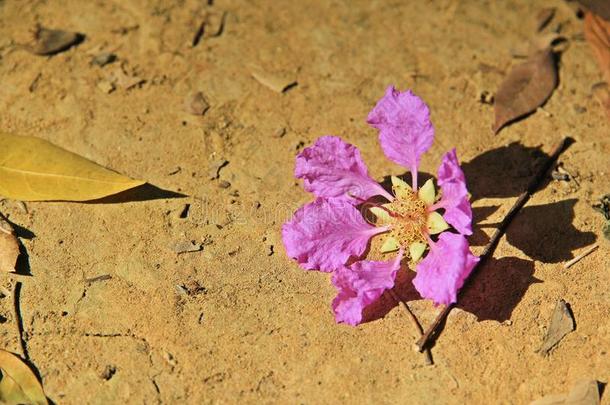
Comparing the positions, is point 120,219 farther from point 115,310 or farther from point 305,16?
point 305,16

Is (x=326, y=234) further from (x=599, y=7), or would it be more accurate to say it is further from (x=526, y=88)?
(x=599, y=7)

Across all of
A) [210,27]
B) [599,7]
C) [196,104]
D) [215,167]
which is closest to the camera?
[215,167]

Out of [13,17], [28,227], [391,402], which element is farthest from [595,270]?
[13,17]

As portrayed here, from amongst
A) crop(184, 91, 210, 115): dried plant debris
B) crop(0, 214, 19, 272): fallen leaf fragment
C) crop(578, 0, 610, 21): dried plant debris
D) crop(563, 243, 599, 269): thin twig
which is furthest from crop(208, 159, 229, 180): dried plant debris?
crop(578, 0, 610, 21): dried plant debris

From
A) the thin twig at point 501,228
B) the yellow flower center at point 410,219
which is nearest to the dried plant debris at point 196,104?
the yellow flower center at point 410,219

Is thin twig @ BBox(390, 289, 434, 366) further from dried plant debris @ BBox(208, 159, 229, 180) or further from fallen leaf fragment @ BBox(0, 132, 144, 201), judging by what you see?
fallen leaf fragment @ BBox(0, 132, 144, 201)

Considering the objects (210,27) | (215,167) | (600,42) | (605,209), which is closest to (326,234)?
(215,167)
